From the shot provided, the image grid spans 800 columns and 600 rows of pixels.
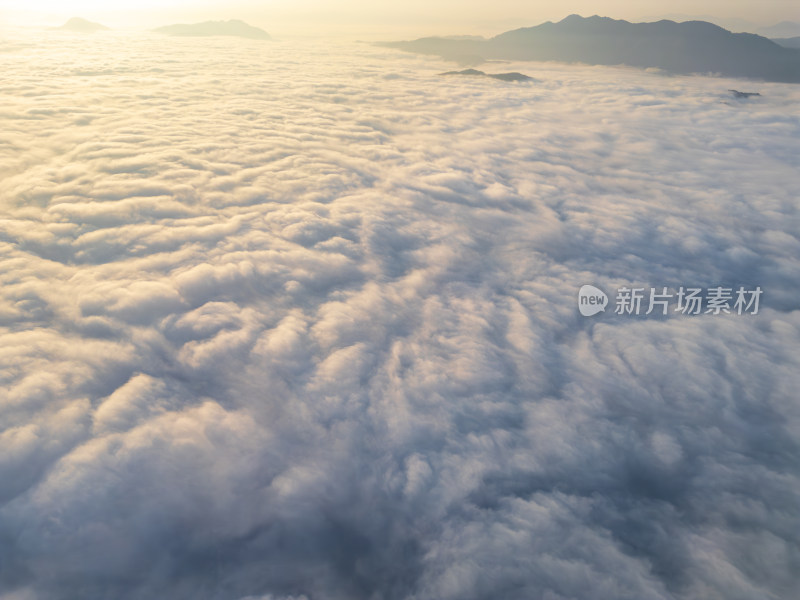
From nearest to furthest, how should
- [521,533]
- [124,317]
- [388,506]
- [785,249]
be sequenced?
[521,533] → [388,506] → [124,317] → [785,249]

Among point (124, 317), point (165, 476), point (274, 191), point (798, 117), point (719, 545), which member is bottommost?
point (719, 545)

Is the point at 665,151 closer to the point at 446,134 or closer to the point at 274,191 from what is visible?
the point at 446,134

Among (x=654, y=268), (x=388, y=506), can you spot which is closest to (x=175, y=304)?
(x=388, y=506)

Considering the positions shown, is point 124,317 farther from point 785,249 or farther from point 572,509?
point 785,249

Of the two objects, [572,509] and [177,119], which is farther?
[177,119]

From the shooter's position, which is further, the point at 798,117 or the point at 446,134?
the point at 798,117

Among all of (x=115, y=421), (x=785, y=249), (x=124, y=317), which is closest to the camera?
(x=115, y=421)

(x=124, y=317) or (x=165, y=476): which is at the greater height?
(x=124, y=317)

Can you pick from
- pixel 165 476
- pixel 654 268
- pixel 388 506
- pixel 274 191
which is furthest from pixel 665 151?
pixel 165 476

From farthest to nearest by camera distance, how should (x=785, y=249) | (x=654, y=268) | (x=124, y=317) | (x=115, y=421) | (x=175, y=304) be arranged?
(x=785, y=249) → (x=654, y=268) → (x=175, y=304) → (x=124, y=317) → (x=115, y=421)
